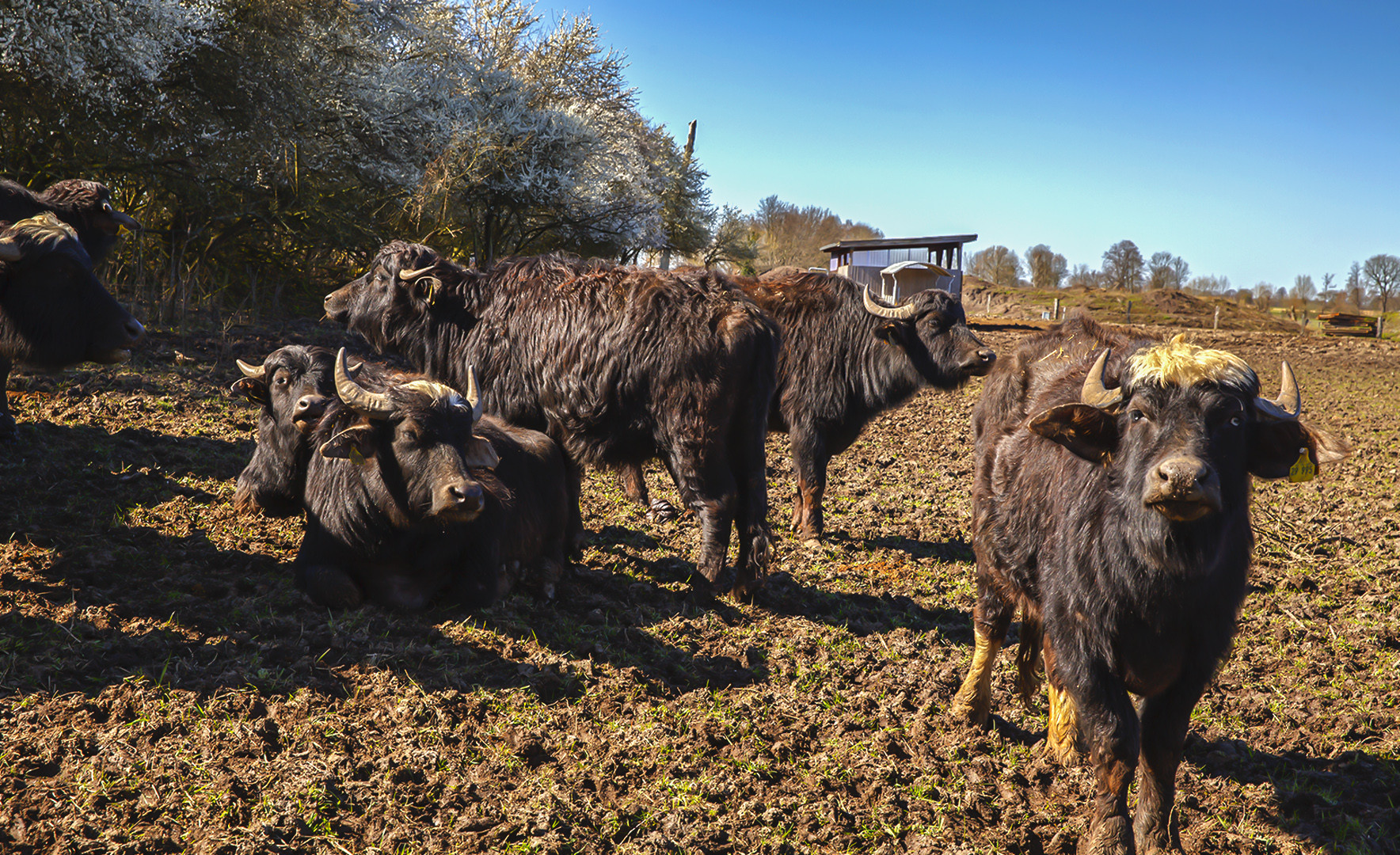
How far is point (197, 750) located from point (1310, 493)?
9894 mm

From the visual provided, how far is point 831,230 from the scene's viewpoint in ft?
199

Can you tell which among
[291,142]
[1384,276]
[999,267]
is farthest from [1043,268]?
[291,142]

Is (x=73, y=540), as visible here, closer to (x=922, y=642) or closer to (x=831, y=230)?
(x=922, y=642)

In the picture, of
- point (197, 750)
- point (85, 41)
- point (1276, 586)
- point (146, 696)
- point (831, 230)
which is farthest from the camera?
point (831, 230)

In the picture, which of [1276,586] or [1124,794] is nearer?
[1124,794]

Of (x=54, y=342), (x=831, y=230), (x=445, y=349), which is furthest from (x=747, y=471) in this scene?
(x=831, y=230)

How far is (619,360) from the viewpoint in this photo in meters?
5.28

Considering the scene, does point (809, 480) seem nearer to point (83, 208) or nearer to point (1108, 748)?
point (1108, 748)

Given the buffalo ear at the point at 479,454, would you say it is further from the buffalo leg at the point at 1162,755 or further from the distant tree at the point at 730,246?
the distant tree at the point at 730,246

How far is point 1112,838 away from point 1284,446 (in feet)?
4.82

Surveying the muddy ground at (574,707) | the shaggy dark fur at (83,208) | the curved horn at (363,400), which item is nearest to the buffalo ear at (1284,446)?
the muddy ground at (574,707)

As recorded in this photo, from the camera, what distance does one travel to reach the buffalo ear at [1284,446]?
2.70 meters

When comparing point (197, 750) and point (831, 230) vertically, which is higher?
point (831, 230)

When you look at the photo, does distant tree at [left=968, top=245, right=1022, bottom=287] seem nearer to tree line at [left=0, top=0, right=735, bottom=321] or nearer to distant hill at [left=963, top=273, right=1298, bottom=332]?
distant hill at [left=963, top=273, right=1298, bottom=332]
